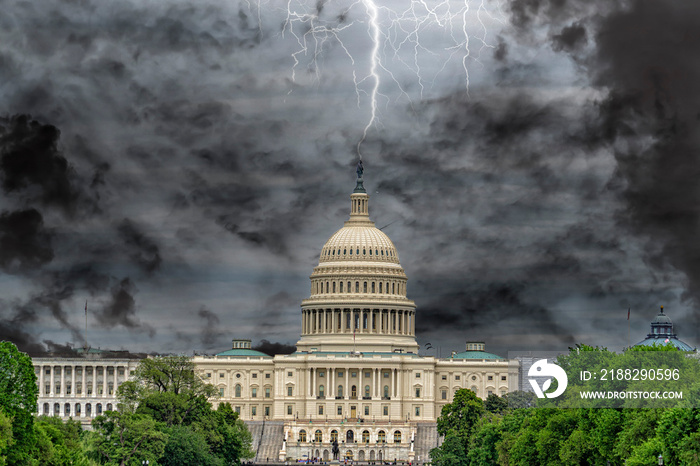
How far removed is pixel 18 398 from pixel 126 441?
28.5m

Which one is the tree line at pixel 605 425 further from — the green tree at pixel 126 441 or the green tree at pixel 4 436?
the green tree at pixel 4 436

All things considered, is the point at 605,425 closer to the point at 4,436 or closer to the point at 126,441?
the point at 4,436

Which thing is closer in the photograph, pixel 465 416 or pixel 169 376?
pixel 169 376

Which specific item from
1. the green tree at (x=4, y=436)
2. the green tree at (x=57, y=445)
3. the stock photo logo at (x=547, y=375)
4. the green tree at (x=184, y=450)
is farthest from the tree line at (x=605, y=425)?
the green tree at (x=4, y=436)

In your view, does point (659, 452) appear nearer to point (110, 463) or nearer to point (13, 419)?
point (13, 419)

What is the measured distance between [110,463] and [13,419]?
2959 centimetres

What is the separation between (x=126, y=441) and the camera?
142500mm

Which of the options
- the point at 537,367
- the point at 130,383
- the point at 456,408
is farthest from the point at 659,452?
the point at 456,408

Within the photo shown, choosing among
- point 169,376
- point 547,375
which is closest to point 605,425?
point 547,375

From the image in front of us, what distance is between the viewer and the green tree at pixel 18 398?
11281cm

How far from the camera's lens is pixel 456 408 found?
200 meters

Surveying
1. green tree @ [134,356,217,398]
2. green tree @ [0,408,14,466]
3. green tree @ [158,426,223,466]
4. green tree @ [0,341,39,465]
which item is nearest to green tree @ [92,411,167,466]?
green tree @ [158,426,223,466]

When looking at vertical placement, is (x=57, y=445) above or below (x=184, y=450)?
below

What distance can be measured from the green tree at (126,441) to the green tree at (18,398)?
25.2 meters
